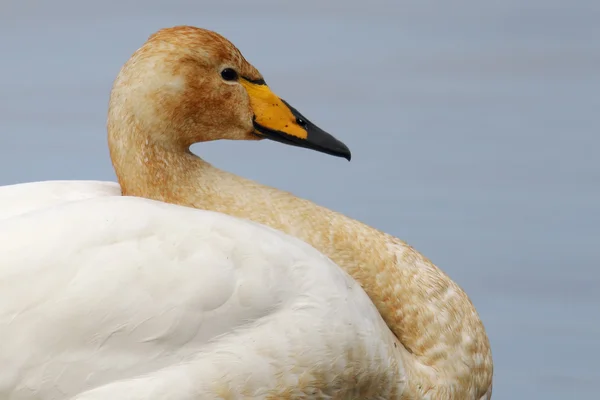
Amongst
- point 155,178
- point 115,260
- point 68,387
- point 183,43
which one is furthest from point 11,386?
point 183,43

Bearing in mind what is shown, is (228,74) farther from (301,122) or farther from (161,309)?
(161,309)

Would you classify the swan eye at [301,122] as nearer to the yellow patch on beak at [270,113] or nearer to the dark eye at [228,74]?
the yellow patch on beak at [270,113]

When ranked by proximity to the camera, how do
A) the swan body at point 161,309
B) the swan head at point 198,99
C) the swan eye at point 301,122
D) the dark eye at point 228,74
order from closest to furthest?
the swan body at point 161,309 < the swan head at point 198,99 < the dark eye at point 228,74 < the swan eye at point 301,122

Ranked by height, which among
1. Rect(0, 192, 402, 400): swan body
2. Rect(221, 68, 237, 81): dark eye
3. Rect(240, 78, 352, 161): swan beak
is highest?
Rect(221, 68, 237, 81): dark eye

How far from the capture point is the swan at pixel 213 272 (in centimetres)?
412

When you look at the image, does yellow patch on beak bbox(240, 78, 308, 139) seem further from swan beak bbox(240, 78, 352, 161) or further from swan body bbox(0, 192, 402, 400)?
swan body bbox(0, 192, 402, 400)

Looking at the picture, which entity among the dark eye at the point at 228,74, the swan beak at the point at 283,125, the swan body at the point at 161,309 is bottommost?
the swan body at the point at 161,309

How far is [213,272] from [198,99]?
0.67m

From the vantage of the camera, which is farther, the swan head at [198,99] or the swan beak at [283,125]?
the swan beak at [283,125]

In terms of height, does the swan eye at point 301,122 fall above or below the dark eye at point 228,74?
below

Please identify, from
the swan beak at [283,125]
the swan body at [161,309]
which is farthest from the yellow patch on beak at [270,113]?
the swan body at [161,309]

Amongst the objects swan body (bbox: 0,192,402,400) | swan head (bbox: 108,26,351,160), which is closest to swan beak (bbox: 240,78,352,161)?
swan head (bbox: 108,26,351,160)

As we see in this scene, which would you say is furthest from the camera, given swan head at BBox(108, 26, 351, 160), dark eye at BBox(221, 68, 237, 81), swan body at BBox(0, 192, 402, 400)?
dark eye at BBox(221, 68, 237, 81)

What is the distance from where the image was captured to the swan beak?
4.78 m
